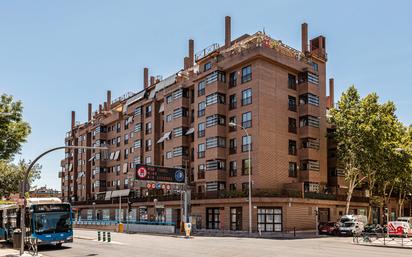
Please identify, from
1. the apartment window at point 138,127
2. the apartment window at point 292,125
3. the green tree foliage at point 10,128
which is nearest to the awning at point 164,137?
the apartment window at point 138,127

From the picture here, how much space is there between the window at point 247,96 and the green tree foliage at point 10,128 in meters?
32.2

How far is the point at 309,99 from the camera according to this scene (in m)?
57.9

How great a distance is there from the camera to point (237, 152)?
185 feet

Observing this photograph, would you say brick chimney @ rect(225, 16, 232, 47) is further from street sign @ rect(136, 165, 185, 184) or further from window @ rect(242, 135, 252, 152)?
street sign @ rect(136, 165, 185, 184)

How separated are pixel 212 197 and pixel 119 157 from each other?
37.0 meters

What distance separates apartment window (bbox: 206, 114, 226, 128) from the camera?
58312mm

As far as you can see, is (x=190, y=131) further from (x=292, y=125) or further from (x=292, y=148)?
(x=292, y=148)

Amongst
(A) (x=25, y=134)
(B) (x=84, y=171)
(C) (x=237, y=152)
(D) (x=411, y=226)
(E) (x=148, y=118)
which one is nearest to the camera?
(A) (x=25, y=134)

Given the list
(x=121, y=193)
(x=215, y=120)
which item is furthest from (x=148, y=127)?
(x=215, y=120)

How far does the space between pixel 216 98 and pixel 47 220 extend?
3271cm

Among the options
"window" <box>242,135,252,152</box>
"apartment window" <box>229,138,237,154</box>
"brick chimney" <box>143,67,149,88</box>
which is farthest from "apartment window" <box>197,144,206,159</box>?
"brick chimney" <box>143,67,149,88</box>

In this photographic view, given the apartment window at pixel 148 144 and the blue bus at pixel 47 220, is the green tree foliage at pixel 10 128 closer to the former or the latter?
the blue bus at pixel 47 220

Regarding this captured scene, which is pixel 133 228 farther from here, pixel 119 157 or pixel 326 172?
pixel 119 157

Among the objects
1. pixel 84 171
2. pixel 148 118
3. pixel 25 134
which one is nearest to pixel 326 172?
pixel 148 118
